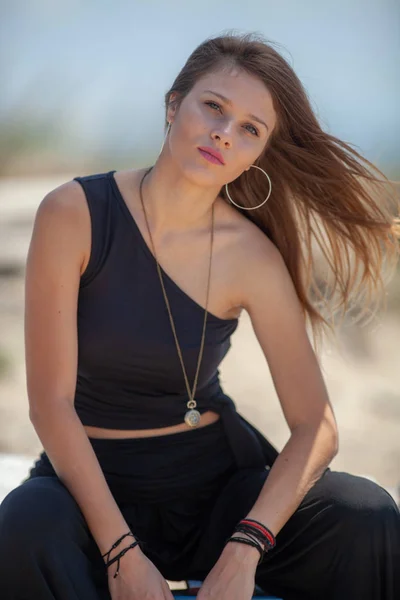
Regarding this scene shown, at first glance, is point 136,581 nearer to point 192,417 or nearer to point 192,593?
point 192,593

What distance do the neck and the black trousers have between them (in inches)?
24.5

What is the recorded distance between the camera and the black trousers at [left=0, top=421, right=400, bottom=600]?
2080mm

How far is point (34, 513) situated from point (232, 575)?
517 mm

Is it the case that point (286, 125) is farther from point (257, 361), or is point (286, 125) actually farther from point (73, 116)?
point (73, 116)

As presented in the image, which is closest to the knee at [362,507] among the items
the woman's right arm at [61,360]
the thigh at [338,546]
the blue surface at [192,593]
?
the thigh at [338,546]

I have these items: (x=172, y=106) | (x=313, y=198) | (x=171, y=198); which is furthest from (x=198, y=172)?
(x=313, y=198)

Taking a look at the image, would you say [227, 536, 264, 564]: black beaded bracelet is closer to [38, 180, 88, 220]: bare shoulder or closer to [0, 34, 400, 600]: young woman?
[0, 34, 400, 600]: young woman

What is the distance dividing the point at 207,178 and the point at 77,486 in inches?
35.9

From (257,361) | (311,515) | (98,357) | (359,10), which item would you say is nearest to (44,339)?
(98,357)

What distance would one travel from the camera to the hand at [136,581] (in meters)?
2.15

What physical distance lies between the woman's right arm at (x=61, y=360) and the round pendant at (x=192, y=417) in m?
0.39

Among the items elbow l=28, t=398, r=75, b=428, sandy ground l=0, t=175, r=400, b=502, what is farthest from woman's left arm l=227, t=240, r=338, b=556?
sandy ground l=0, t=175, r=400, b=502

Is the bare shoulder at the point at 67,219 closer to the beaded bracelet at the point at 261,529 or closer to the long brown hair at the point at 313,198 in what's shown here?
the long brown hair at the point at 313,198

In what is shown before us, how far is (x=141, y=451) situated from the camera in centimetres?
256
